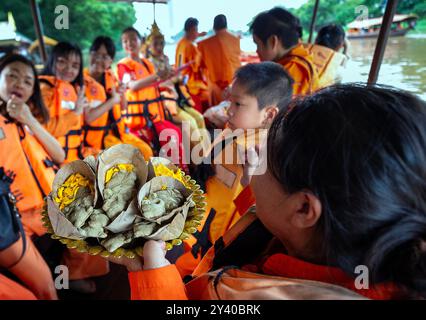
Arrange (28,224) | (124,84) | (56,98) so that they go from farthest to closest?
(124,84) → (56,98) → (28,224)

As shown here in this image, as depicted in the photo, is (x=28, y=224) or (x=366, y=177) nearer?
(x=366, y=177)

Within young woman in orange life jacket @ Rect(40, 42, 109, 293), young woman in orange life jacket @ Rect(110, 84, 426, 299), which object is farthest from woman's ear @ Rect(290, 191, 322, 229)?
Answer: young woman in orange life jacket @ Rect(40, 42, 109, 293)

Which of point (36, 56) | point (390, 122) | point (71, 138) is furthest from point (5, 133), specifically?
point (36, 56)

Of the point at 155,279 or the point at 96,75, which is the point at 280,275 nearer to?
the point at 155,279

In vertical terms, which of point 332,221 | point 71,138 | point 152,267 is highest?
point 332,221

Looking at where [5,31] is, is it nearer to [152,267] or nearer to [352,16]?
[352,16]

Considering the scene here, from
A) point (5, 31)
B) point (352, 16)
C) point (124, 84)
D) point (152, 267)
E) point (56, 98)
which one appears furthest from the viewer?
point (5, 31)

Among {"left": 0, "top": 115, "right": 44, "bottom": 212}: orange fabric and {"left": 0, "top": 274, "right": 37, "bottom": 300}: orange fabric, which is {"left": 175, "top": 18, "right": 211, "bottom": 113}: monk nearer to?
{"left": 0, "top": 115, "right": 44, "bottom": 212}: orange fabric

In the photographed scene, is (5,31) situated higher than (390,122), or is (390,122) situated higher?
(5,31)

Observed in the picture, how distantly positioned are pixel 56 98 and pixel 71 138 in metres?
0.30

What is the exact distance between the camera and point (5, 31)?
675 cm

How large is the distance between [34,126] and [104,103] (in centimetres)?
88

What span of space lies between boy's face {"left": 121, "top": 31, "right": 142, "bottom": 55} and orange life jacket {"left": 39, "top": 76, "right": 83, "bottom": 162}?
1.00 meters

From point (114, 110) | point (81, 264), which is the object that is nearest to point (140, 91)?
point (114, 110)
